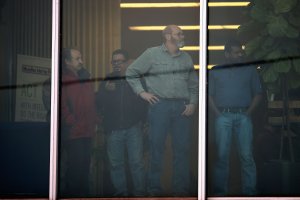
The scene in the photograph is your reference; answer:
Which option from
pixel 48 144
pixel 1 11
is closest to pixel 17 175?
pixel 48 144

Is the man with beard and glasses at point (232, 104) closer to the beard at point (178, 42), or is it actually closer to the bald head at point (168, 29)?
the beard at point (178, 42)

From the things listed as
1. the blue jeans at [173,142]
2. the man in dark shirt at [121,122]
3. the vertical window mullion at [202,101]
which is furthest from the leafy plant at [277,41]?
the man in dark shirt at [121,122]

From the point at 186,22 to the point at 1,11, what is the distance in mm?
2195

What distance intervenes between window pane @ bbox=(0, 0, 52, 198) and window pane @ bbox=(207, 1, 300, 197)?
1.95 meters

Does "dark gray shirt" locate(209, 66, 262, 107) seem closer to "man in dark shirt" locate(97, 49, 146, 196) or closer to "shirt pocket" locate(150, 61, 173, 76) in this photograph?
"shirt pocket" locate(150, 61, 173, 76)

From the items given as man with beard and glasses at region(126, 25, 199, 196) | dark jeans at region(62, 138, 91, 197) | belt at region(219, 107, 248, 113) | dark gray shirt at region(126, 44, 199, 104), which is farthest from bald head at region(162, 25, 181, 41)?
dark jeans at region(62, 138, 91, 197)

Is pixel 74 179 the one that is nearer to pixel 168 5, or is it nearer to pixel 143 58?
pixel 143 58

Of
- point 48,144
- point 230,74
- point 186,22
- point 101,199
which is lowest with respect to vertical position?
point 101,199

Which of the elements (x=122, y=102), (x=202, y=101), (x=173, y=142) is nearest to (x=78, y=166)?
(x=122, y=102)

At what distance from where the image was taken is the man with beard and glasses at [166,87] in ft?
29.2

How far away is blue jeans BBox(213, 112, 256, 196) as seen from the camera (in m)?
8.85

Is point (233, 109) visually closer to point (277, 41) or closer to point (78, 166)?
point (277, 41)

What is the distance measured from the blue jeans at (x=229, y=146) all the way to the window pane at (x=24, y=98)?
6.60 ft

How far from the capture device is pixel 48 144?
29.2ft
